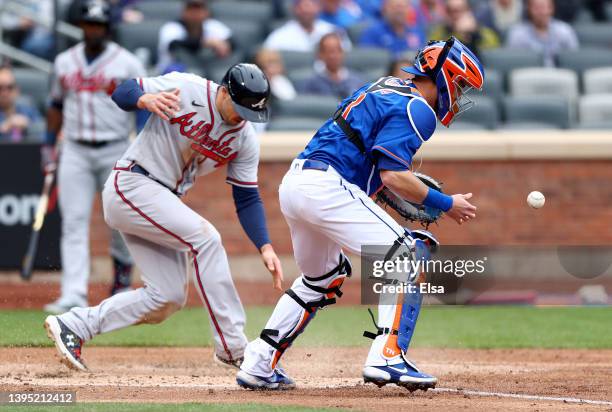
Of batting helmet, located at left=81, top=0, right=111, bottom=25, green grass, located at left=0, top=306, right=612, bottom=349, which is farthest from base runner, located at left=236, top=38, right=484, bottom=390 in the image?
batting helmet, located at left=81, top=0, right=111, bottom=25

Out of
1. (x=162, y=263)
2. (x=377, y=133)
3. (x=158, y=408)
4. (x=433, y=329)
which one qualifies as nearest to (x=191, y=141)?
(x=162, y=263)

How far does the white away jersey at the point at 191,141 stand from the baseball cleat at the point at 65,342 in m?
1.04

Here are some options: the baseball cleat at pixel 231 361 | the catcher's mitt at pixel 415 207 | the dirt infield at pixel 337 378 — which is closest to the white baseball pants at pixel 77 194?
the dirt infield at pixel 337 378

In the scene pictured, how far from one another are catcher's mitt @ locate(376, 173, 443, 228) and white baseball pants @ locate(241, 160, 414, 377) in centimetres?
27

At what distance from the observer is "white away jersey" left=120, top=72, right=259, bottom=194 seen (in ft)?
21.5

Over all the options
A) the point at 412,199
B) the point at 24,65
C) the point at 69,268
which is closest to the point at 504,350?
the point at 412,199

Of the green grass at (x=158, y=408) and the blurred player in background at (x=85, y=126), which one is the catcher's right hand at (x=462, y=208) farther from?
the blurred player in background at (x=85, y=126)

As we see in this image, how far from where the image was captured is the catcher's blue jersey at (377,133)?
19.2 ft

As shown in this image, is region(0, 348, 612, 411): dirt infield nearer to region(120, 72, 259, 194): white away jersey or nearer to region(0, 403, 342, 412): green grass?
region(0, 403, 342, 412): green grass

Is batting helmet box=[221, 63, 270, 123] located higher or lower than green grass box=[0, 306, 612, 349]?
higher

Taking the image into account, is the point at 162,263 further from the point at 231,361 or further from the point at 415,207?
the point at 415,207

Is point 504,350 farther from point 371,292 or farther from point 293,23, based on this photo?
point 293,23

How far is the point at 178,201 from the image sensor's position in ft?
22.2

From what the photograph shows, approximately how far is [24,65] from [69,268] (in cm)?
456
